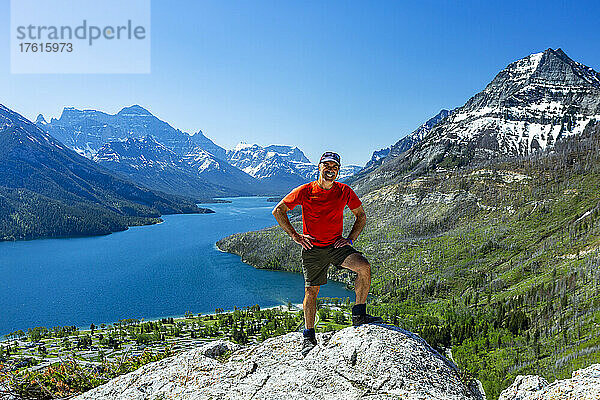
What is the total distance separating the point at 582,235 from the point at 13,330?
201296 millimetres

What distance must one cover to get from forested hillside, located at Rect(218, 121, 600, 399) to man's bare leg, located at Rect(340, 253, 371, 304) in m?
59.1

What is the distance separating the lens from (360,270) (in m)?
8.84

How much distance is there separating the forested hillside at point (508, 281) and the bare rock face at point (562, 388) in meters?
58.3

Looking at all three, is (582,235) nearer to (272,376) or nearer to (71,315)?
(272,376)

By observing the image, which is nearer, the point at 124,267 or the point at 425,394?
the point at 425,394

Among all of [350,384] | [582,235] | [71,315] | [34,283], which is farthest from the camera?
[34,283]

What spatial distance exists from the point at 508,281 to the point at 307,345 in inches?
5869

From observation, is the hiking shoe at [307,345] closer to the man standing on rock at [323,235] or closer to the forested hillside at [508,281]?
the man standing on rock at [323,235]

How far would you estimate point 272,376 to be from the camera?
26.2 feet

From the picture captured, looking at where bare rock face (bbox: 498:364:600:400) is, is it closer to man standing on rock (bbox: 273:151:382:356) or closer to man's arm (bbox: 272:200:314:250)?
man standing on rock (bbox: 273:151:382:356)

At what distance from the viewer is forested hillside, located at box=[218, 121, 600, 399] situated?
9119cm

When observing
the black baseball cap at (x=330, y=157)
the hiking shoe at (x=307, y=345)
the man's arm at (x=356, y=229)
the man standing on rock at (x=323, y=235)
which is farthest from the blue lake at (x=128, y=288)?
the black baseball cap at (x=330, y=157)

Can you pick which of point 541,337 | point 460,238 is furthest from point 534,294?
point 460,238

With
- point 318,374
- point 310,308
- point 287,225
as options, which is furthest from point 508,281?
point 318,374
